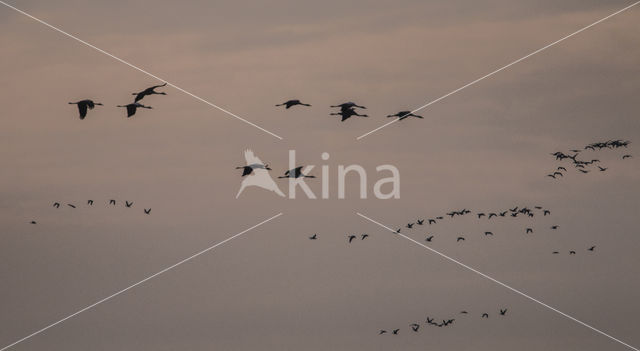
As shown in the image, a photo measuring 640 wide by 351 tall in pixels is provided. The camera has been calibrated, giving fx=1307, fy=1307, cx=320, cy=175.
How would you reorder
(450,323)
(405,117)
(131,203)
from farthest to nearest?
(450,323) < (131,203) < (405,117)

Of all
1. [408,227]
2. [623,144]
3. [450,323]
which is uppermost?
[623,144]

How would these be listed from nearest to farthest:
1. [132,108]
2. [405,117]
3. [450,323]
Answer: [132,108] → [405,117] → [450,323]

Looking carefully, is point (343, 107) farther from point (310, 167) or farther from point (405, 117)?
point (310, 167)

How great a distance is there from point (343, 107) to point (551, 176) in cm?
2953

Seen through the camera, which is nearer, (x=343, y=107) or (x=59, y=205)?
(x=343, y=107)

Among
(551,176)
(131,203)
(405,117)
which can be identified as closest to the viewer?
(405,117)

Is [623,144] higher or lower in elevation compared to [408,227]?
higher

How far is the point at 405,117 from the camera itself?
3546 inches

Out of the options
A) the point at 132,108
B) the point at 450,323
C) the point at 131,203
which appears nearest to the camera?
the point at 132,108

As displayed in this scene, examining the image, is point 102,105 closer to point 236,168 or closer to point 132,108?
point 132,108

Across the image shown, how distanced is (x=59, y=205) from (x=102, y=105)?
18592 mm

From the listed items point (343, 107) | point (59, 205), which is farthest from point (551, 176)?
point (59, 205)

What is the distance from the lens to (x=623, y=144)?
103062 millimetres

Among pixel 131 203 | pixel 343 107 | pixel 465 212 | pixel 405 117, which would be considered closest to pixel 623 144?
pixel 465 212
